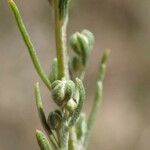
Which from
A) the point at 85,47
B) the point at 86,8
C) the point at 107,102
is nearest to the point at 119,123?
the point at 107,102

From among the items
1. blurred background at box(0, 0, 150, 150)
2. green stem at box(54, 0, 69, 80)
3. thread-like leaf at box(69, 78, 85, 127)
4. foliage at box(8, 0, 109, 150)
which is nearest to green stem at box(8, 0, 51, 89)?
foliage at box(8, 0, 109, 150)

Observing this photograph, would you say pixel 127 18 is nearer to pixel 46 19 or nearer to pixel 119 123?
pixel 46 19

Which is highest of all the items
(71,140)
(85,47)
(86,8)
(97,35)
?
(86,8)

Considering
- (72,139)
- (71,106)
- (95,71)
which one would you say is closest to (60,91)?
(71,106)

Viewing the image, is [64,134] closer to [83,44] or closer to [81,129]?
[81,129]

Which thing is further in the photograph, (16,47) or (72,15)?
(72,15)

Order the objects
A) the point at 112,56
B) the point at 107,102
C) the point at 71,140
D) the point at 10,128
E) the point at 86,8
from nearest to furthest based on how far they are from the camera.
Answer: the point at 71,140
the point at 10,128
the point at 107,102
the point at 112,56
the point at 86,8

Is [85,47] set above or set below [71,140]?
above

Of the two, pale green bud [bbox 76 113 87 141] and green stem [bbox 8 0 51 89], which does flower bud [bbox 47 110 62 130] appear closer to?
green stem [bbox 8 0 51 89]

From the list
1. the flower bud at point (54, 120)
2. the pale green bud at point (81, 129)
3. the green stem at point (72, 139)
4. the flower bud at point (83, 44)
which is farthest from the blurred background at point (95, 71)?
the flower bud at point (54, 120)
